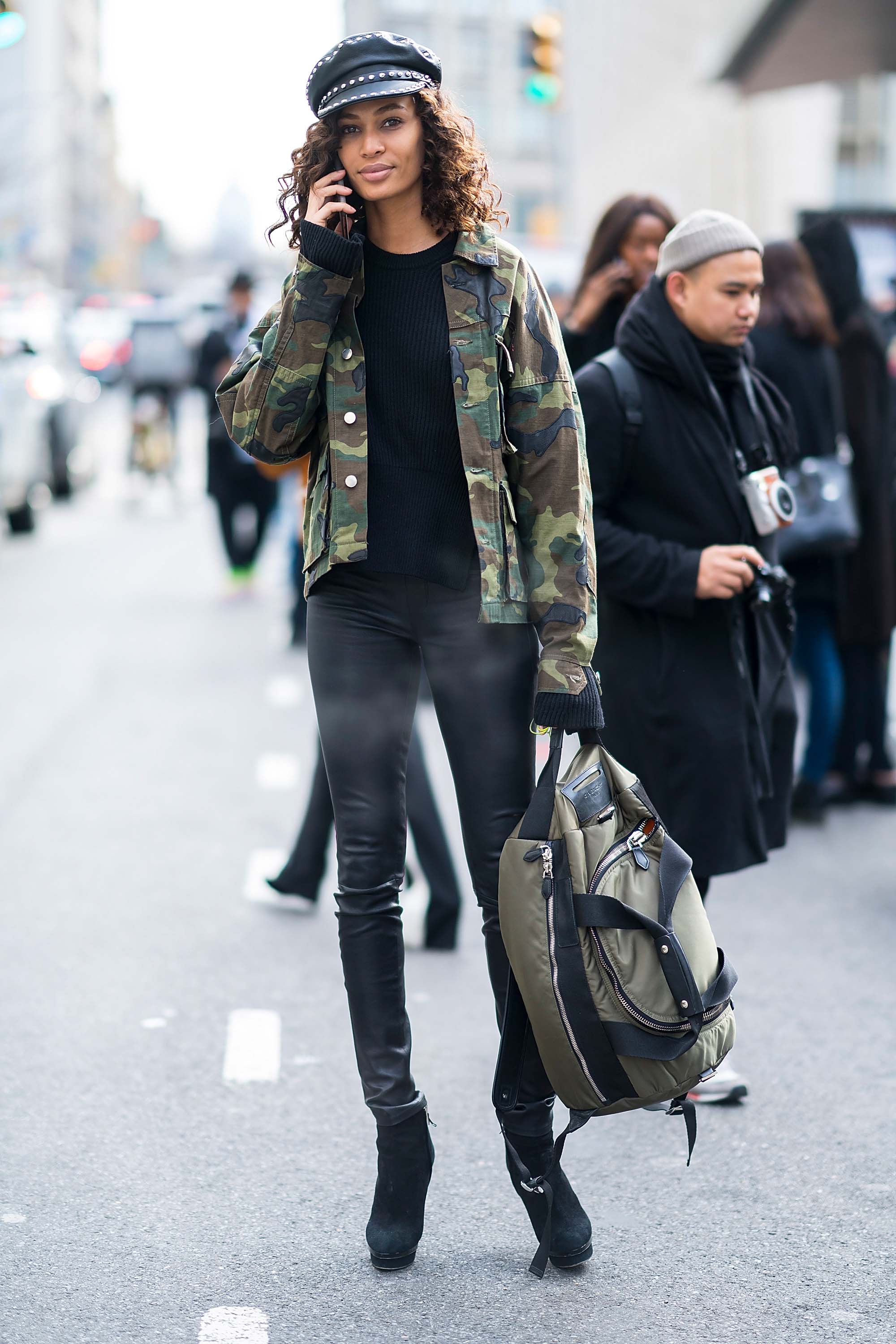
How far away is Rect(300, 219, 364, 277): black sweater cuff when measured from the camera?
2902mm

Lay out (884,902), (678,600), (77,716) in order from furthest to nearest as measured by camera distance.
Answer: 1. (77,716)
2. (884,902)
3. (678,600)

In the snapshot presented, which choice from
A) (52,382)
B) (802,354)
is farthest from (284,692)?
(52,382)

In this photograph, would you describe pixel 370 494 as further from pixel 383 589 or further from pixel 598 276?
pixel 598 276

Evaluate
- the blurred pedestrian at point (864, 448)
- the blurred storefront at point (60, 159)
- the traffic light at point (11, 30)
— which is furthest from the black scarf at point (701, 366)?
the blurred storefront at point (60, 159)

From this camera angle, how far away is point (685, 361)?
386 centimetres

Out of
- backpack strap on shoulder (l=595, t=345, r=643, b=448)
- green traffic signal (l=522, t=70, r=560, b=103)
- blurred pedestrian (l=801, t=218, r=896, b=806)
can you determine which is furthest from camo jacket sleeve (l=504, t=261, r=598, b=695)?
green traffic signal (l=522, t=70, r=560, b=103)

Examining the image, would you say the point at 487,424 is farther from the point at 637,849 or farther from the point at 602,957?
the point at 602,957

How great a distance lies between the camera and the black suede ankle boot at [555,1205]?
3.11 metres

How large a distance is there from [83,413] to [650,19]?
1639 cm

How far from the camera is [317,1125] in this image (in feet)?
12.5

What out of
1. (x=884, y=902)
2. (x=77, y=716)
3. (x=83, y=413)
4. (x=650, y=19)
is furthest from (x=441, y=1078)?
(x=650, y=19)

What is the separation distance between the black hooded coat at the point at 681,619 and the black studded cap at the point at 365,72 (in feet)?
3.55

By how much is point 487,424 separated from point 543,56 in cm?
1508

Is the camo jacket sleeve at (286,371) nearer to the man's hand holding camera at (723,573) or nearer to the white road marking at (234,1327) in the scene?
the man's hand holding camera at (723,573)
